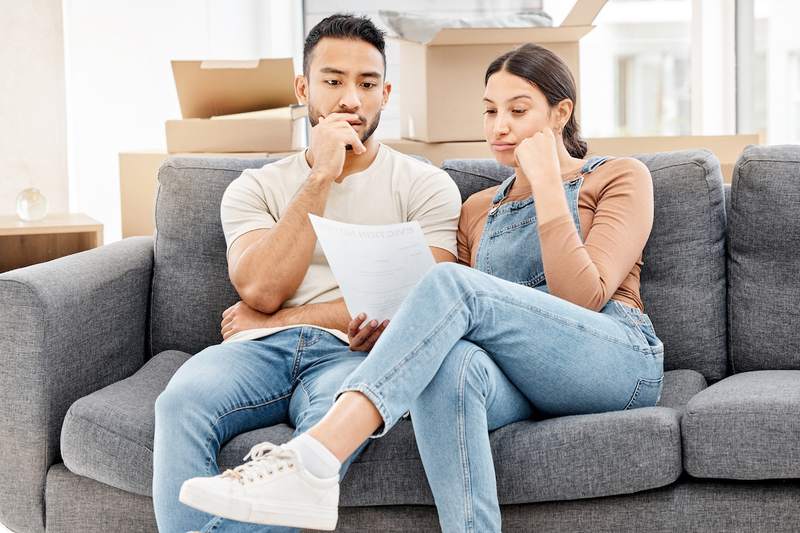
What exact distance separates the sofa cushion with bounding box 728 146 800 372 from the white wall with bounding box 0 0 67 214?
8.07 ft

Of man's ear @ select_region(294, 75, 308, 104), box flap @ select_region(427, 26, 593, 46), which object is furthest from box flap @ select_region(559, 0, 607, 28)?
man's ear @ select_region(294, 75, 308, 104)

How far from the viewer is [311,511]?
1.43 meters

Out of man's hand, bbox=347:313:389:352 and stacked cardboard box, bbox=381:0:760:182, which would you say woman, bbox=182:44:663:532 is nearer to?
man's hand, bbox=347:313:389:352

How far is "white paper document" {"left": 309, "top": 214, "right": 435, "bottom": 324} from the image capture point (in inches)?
69.3

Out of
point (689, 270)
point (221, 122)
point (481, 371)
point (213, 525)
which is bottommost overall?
point (213, 525)

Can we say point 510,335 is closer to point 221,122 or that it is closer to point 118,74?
point 221,122

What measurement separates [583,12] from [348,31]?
69 centimetres

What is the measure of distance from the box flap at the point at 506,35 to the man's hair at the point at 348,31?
0.42 meters

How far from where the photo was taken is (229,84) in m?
2.84

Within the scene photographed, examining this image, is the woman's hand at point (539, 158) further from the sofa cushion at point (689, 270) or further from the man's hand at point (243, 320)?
the man's hand at point (243, 320)

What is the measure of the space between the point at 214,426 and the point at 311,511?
0.31 meters

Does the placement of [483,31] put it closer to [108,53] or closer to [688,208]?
[688,208]

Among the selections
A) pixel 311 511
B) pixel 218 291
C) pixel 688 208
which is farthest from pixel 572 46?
pixel 311 511

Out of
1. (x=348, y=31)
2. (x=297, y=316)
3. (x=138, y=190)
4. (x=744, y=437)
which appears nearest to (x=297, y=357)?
(x=297, y=316)
